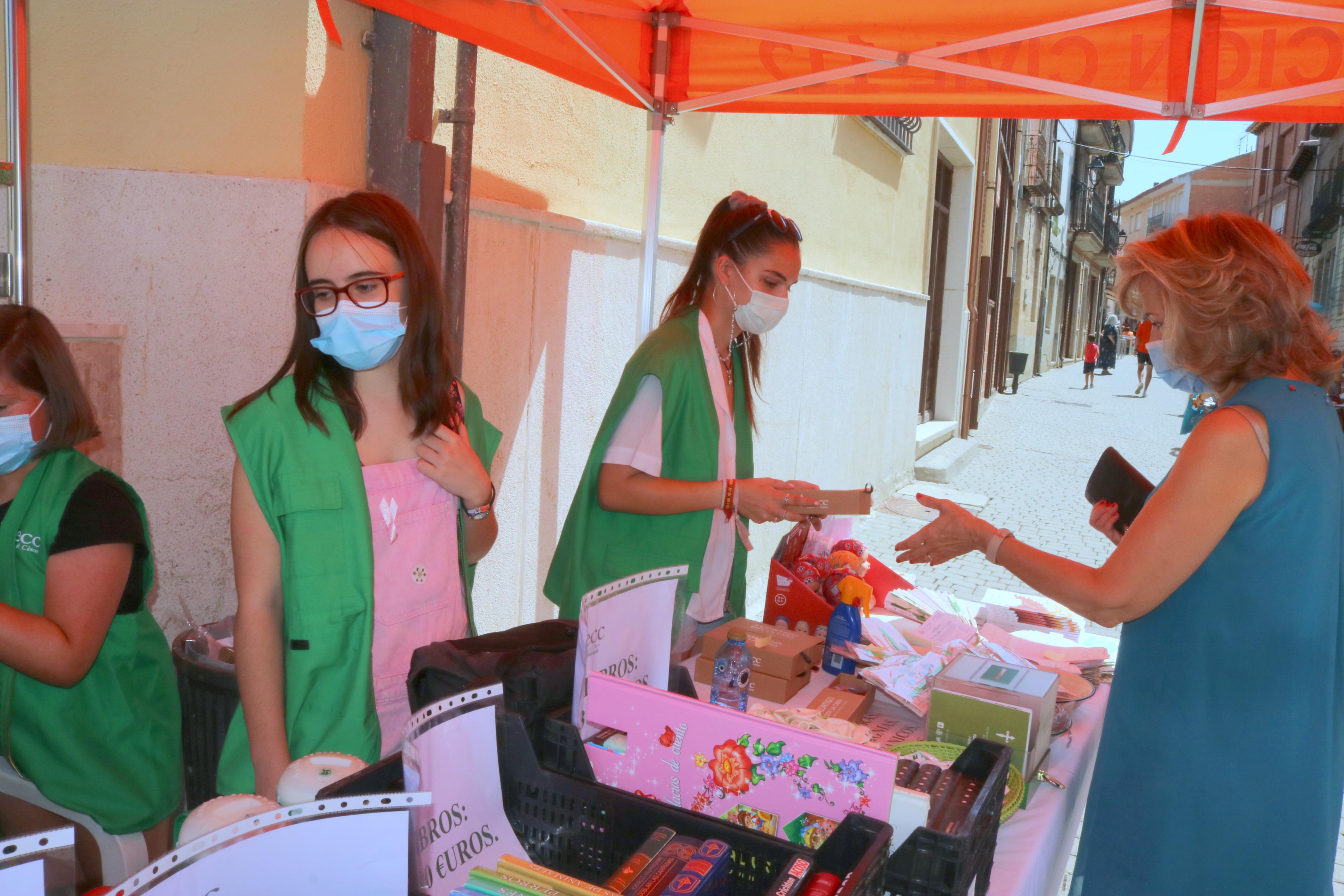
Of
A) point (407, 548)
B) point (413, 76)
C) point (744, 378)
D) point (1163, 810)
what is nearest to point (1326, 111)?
point (744, 378)

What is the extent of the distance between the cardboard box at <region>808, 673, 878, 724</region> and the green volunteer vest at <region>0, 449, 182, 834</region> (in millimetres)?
1363

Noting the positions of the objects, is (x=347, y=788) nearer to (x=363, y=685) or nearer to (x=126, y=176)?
(x=363, y=685)

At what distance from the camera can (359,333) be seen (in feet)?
5.69

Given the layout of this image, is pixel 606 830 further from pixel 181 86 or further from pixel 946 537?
pixel 181 86

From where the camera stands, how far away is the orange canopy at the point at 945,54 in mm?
2883

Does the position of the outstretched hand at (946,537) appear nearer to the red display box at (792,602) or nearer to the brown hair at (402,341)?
the red display box at (792,602)

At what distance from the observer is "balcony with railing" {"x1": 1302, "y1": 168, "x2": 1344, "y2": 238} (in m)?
28.2

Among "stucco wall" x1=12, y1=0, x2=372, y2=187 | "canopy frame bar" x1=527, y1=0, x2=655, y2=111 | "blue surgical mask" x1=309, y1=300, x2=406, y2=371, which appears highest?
"canopy frame bar" x1=527, y1=0, x2=655, y2=111

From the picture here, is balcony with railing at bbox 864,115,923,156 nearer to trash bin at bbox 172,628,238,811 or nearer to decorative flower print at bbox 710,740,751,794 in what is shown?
trash bin at bbox 172,628,238,811

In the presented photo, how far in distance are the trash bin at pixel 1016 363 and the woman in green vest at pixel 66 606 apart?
2600cm

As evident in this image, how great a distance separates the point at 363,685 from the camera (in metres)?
1.66

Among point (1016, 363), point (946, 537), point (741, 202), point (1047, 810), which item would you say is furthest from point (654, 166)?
point (1016, 363)

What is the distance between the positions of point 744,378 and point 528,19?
120cm

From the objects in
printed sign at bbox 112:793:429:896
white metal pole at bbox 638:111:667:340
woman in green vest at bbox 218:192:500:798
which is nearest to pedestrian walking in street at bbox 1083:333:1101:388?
white metal pole at bbox 638:111:667:340
